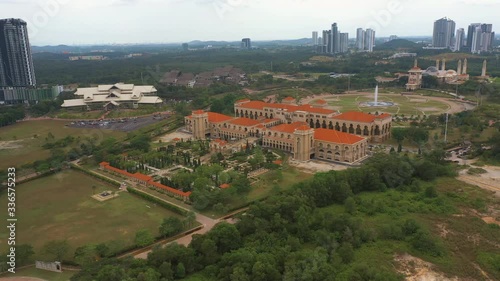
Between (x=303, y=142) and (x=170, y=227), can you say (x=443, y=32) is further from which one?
(x=170, y=227)

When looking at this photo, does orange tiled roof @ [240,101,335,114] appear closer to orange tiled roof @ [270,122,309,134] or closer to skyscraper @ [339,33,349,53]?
orange tiled roof @ [270,122,309,134]

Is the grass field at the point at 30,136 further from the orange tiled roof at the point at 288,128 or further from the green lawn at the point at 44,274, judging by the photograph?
the green lawn at the point at 44,274

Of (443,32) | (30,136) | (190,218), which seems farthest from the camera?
(443,32)

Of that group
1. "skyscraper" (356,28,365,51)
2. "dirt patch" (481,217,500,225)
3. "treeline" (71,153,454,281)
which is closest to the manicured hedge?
"treeline" (71,153,454,281)

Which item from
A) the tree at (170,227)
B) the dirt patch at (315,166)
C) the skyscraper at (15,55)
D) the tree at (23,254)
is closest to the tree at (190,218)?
the tree at (170,227)

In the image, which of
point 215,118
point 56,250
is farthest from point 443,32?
point 56,250
